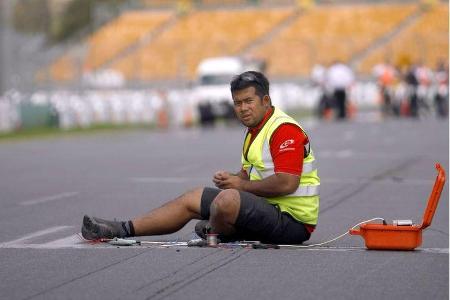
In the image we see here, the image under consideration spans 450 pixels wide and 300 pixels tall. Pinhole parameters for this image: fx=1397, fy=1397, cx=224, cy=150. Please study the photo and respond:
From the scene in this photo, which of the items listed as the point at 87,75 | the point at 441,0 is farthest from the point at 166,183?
the point at 441,0

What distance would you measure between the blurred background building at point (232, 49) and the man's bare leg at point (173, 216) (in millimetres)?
31082

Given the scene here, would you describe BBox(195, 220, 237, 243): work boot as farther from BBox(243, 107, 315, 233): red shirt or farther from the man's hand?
BBox(243, 107, 315, 233): red shirt

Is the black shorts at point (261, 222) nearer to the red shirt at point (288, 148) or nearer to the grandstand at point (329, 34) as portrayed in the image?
the red shirt at point (288, 148)

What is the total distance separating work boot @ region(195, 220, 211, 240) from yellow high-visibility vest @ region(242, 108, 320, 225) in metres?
0.53

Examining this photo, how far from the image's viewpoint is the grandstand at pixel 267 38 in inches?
2479

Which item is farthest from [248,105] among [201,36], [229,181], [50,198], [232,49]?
[201,36]

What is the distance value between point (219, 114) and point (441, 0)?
1339 inches

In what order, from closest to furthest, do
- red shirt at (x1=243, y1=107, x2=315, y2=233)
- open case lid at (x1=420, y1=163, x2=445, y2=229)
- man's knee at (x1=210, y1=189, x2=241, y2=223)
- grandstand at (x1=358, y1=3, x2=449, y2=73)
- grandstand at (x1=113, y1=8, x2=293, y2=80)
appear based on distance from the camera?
1. open case lid at (x1=420, y1=163, x2=445, y2=229)
2. man's knee at (x1=210, y1=189, x2=241, y2=223)
3. red shirt at (x1=243, y1=107, x2=315, y2=233)
4. grandstand at (x1=358, y1=3, x2=449, y2=73)
5. grandstand at (x1=113, y1=8, x2=293, y2=80)

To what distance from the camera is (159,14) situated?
87500 millimetres

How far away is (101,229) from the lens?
11039 millimetres

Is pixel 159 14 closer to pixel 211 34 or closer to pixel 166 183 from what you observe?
pixel 211 34

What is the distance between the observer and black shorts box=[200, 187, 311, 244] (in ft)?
34.4

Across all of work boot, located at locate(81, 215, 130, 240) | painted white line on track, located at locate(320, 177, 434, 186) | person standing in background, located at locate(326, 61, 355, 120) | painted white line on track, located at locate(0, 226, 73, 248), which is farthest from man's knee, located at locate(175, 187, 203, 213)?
person standing in background, located at locate(326, 61, 355, 120)

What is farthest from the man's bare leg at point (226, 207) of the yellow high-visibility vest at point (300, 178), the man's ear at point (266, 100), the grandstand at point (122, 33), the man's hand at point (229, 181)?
the grandstand at point (122, 33)
